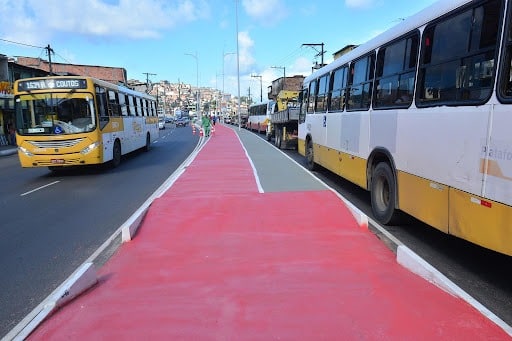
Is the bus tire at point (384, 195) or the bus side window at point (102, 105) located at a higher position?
the bus side window at point (102, 105)

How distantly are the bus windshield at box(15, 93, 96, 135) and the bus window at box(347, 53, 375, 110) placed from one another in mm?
7901

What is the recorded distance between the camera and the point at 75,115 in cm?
1256

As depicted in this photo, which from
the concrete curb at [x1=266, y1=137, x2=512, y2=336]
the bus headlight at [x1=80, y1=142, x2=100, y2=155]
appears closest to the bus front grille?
the bus headlight at [x1=80, y1=142, x2=100, y2=155]

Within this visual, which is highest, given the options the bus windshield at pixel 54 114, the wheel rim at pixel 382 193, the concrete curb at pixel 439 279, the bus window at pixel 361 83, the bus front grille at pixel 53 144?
the bus window at pixel 361 83

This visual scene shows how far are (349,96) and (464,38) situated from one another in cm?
437

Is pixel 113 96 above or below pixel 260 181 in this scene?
above

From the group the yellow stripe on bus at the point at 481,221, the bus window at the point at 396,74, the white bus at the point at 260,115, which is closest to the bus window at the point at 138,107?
the white bus at the point at 260,115

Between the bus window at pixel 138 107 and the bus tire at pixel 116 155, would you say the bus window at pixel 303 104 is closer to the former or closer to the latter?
the bus tire at pixel 116 155

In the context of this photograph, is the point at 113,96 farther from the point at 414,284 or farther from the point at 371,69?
the point at 414,284

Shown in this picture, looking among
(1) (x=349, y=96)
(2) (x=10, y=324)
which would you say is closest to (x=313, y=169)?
(1) (x=349, y=96)

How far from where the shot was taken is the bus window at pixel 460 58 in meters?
4.12

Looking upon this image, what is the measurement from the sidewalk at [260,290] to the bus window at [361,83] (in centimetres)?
233

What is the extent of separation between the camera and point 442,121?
4863 mm

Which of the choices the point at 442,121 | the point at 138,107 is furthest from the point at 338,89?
the point at 138,107
